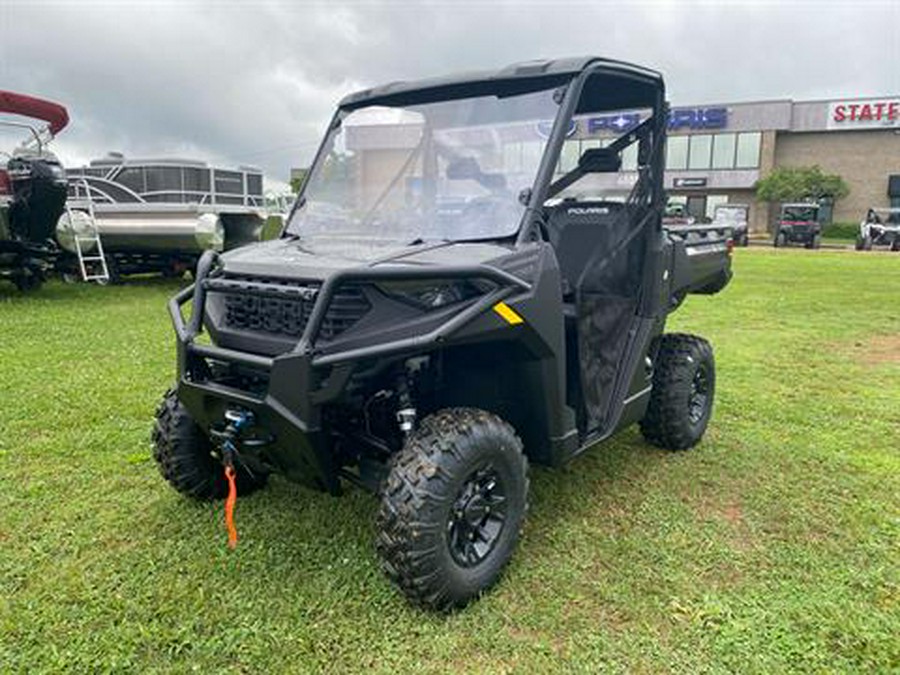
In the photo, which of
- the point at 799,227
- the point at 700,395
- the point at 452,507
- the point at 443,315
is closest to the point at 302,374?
the point at 443,315

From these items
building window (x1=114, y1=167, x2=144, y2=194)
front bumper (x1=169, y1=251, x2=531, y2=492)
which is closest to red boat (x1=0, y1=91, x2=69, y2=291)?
building window (x1=114, y1=167, x2=144, y2=194)

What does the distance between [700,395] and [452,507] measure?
2.55 m

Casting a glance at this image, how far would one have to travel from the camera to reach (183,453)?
10.8 ft

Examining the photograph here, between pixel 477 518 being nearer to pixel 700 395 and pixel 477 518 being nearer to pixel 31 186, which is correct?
pixel 700 395

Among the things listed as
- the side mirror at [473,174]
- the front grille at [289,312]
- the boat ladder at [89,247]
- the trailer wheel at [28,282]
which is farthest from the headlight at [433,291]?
the trailer wheel at [28,282]

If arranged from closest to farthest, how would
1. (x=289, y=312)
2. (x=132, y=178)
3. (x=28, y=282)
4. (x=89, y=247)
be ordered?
1. (x=289, y=312)
2. (x=89, y=247)
3. (x=28, y=282)
4. (x=132, y=178)

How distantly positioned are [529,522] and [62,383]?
4058 millimetres

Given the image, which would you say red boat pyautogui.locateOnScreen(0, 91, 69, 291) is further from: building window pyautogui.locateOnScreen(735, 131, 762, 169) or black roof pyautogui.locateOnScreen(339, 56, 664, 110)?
building window pyautogui.locateOnScreen(735, 131, 762, 169)

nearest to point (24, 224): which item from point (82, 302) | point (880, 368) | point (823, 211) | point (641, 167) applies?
point (82, 302)

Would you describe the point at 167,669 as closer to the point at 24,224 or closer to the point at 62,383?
the point at 62,383

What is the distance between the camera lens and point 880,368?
6680mm

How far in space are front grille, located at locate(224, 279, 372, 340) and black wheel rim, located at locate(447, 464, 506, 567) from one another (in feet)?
2.43

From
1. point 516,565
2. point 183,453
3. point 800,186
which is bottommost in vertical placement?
point 516,565

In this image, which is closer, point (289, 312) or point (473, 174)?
point (289, 312)
